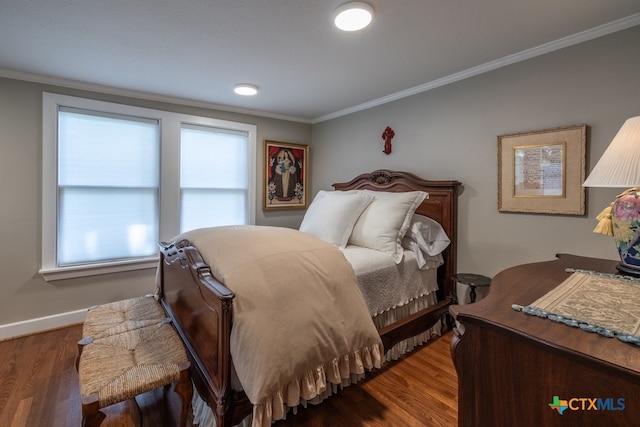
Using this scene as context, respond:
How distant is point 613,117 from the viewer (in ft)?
6.09

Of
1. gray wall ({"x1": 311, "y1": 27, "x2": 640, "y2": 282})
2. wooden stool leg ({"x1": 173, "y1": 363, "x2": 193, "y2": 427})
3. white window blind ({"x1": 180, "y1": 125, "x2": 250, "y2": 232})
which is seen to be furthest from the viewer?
white window blind ({"x1": 180, "y1": 125, "x2": 250, "y2": 232})

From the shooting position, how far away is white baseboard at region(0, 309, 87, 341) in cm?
258

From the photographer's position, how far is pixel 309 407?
1739 millimetres

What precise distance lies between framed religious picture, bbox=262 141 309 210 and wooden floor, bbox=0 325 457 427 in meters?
2.54

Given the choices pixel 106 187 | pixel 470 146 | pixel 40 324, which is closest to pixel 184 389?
pixel 40 324

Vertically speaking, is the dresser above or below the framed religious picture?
below

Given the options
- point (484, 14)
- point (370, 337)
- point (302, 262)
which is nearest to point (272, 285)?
point (302, 262)

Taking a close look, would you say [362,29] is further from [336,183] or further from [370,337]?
[336,183]

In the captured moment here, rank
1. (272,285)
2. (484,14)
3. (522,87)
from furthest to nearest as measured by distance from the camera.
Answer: (522,87) < (484,14) < (272,285)

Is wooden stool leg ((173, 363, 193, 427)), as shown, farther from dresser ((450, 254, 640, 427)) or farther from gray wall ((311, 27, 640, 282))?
gray wall ((311, 27, 640, 282))

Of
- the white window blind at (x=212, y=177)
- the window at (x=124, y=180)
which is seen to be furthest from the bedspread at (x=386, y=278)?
the window at (x=124, y=180)

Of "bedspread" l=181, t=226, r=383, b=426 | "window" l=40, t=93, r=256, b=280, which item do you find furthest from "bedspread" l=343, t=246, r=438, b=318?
"window" l=40, t=93, r=256, b=280

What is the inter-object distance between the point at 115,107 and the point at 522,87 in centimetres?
365

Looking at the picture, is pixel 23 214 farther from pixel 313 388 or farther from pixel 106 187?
pixel 313 388
